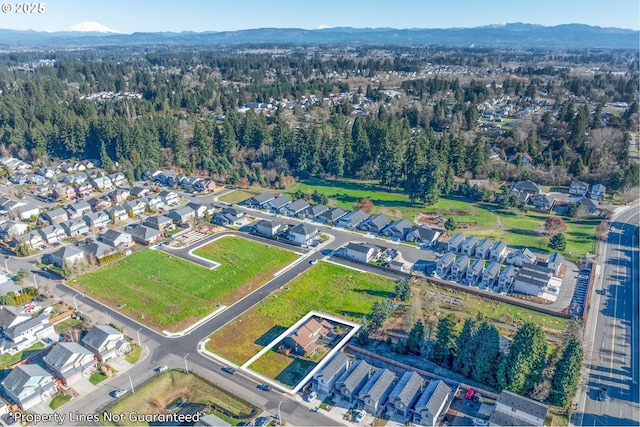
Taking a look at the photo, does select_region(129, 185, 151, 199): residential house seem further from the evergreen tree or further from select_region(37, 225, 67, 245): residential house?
the evergreen tree

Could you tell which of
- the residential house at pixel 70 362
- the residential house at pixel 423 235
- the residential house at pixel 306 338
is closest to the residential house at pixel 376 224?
the residential house at pixel 423 235

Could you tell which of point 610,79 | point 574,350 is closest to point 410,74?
point 610,79

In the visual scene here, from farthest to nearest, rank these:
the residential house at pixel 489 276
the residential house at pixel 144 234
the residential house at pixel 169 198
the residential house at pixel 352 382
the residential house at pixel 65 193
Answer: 1. the residential house at pixel 65 193
2. the residential house at pixel 169 198
3. the residential house at pixel 144 234
4. the residential house at pixel 489 276
5. the residential house at pixel 352 382

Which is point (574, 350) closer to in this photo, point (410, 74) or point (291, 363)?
point (291, 363)

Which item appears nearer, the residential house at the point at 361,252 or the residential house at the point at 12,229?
the residential house at the point at 361,252

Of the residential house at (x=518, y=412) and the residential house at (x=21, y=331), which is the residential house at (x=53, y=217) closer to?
the residential house at (x=21, y=331)

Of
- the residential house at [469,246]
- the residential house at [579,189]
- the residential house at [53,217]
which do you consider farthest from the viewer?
the residential house at [579,189]
